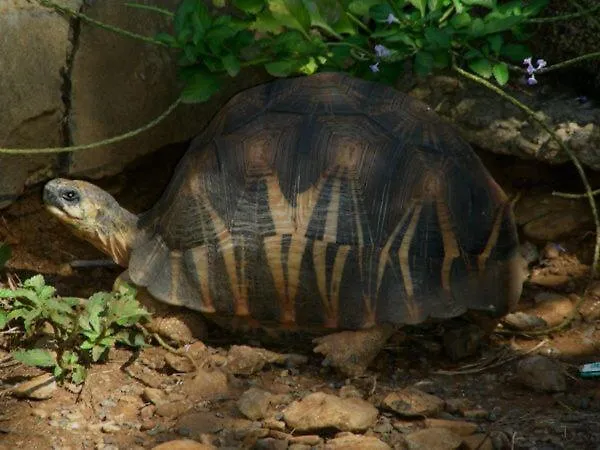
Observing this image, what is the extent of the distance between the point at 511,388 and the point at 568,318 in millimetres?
607

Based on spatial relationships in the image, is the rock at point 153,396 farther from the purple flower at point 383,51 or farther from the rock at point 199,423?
the purple flower at point 383,51

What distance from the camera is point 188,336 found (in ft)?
13.6

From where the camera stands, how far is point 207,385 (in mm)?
3711

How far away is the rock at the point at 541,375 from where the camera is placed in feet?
12.0

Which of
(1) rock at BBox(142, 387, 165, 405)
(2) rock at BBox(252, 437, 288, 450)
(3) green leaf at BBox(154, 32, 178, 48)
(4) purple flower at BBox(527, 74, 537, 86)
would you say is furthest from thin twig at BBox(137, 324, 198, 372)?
(4) purple flower at BBox(527, 74, 537, 86)

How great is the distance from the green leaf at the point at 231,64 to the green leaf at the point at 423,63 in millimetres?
765

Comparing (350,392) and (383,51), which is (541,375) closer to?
(350,392)

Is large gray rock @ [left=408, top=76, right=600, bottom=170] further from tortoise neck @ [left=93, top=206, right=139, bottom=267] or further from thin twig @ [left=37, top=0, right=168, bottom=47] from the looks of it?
tortoise neck @ [left=93, top=206, right=139, bottom=267]

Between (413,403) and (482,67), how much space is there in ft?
5.28

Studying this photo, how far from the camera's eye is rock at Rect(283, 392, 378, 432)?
3289 mm

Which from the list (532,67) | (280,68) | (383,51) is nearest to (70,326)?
(280,68)

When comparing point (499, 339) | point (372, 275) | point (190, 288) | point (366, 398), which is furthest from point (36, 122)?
point (499, 339)

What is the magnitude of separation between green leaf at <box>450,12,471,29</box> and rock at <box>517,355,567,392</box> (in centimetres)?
Answer: 147

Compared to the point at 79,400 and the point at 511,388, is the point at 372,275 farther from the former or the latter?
the point at 79,400
